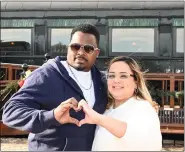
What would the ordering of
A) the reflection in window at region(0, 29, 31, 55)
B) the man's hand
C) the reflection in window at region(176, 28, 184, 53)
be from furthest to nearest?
the reflection in window at region(0, 29, 31, 55) → the reflection in window at region(176, 28, 184, 53) → the man's hand

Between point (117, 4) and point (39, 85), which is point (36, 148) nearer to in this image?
point (39, 85)

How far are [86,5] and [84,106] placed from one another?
534 centimetres

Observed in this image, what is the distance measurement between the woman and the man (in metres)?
0.09

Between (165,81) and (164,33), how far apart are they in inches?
Result: 33.5

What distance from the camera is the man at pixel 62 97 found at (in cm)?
139

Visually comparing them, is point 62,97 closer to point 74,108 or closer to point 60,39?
point 74,108

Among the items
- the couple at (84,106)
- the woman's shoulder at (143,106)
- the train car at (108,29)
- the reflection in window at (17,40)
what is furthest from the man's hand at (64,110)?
the reflection in window at (17,40)

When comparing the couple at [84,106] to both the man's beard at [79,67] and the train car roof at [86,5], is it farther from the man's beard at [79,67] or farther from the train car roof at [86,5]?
the train car roof at [86,5]

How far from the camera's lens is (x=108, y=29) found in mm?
6395

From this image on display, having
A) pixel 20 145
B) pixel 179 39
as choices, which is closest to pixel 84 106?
pixel 20 145

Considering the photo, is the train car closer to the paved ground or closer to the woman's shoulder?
the paved ground

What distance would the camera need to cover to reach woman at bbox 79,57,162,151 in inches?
50.4

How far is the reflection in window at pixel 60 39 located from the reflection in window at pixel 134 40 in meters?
0.81

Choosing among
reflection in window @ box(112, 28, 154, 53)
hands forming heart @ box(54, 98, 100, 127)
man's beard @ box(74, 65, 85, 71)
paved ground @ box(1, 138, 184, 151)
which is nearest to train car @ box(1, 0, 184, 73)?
reflection in window @ box(112, 28, 154, 53)
